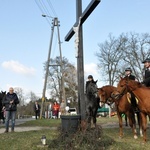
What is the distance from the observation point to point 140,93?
888 centimetres

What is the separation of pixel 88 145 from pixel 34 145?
1787 mm

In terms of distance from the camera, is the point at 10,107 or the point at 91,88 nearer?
the point at 91,88

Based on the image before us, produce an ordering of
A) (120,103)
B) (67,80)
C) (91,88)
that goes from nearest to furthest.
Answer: (120,103) < (91,88) < (67,80)

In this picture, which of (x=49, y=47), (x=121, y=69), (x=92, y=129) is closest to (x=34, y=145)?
(x=92, y=129)

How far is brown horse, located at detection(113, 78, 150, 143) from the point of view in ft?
28.6

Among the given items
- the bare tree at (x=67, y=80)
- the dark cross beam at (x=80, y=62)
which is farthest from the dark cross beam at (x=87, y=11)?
the bare tree at (x=67, y=80)

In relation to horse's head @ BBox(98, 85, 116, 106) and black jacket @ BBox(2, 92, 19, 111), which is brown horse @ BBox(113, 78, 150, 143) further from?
black jacket @ BBox(2, 92, 19, 111)

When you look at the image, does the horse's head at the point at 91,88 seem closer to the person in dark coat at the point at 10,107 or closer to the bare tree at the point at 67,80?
the person in dark coat at the point at 10,107

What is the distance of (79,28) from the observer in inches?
345

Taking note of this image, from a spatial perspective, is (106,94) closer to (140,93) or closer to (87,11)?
(140,93)

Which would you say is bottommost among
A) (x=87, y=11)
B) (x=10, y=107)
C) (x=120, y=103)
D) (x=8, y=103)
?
(x=120, y=103)

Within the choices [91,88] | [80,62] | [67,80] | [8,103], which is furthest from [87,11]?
[67,80]

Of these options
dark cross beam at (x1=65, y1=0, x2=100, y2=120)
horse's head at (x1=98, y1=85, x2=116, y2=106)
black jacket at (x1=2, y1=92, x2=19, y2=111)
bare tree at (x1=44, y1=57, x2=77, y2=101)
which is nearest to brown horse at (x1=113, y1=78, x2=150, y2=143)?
dark cross beam at (x1=65, y1=0, x2=100, y2=120)

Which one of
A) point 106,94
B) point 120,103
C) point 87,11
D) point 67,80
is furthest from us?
point 67,80
